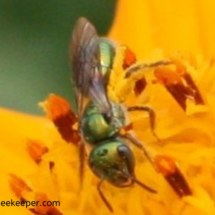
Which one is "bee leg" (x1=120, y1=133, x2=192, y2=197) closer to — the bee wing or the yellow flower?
the yellow flower

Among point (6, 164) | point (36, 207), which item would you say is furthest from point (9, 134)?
point (36, 207)

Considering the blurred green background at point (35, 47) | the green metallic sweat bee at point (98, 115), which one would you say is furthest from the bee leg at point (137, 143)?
the blurred green background at point (35, 47)

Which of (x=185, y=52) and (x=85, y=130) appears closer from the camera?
(x=85, y=130)

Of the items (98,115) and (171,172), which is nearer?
(98,115)

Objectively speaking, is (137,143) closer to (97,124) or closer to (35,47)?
(97,124)

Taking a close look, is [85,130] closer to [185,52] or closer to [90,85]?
[90,85]

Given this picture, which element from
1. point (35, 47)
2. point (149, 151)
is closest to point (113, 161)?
point (149, 151)

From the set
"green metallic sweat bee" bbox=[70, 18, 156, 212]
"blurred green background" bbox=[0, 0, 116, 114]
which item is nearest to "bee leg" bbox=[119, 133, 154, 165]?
"green metallic sweat bee" bbox=[70, 18, 156, 212]
